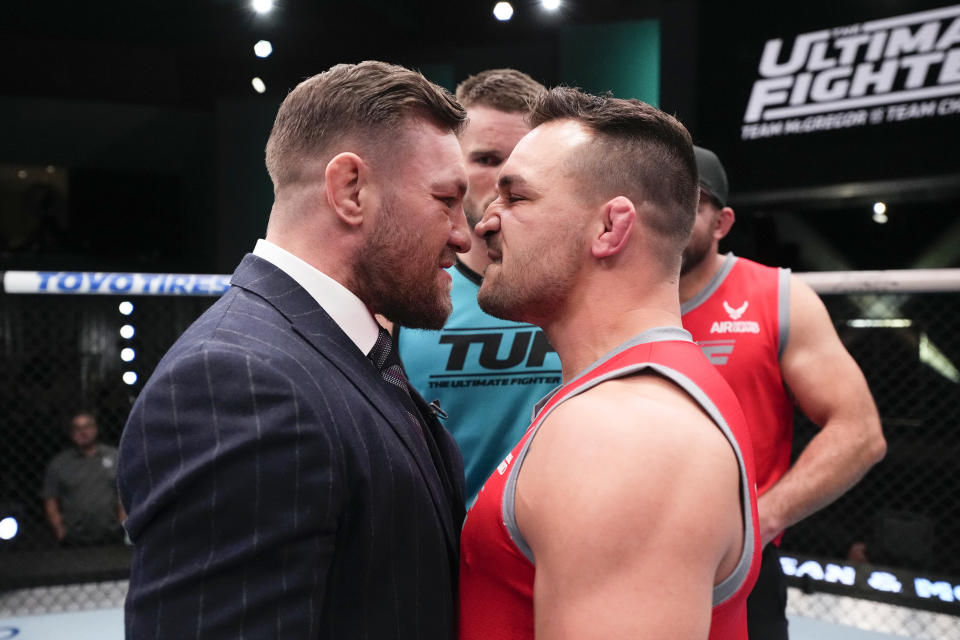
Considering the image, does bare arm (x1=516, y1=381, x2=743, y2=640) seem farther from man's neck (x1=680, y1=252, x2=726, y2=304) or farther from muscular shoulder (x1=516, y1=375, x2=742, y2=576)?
man's neck (x1=680, y1=252, x2=726, y2=304)

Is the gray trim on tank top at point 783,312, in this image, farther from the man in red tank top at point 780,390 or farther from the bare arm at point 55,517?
the bare arm at point 55,517

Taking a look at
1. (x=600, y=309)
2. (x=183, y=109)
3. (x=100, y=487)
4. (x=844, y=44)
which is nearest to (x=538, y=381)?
(x=600, y=309)

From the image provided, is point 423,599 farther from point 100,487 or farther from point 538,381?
point 100,487

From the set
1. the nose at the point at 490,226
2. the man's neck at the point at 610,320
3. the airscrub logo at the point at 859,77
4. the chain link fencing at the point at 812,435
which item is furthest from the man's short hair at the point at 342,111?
the airscrub logo at the point at 859,77

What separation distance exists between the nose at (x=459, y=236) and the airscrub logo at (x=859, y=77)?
5002 mm

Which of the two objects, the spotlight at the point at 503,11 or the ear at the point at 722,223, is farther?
the spotlight at the point at 503,11

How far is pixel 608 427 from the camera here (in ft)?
2.93

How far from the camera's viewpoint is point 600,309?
3.84 feet

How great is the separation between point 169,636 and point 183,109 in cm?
755

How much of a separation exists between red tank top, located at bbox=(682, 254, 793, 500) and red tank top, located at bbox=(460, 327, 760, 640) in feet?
3.04

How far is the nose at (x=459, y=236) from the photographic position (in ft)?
3.76

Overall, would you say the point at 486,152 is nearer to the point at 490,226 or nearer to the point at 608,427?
the point at 490,226

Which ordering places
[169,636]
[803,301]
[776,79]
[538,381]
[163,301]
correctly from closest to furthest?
[169,636], [538,381], [803,301], [776,79], [163,301]

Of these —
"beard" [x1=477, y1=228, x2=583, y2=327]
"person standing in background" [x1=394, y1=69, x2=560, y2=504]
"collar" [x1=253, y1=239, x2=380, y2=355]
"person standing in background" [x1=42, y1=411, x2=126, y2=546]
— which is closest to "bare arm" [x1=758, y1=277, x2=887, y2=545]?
"person standing in background" [x1=394, y1=69, x2=560, y2=504]
